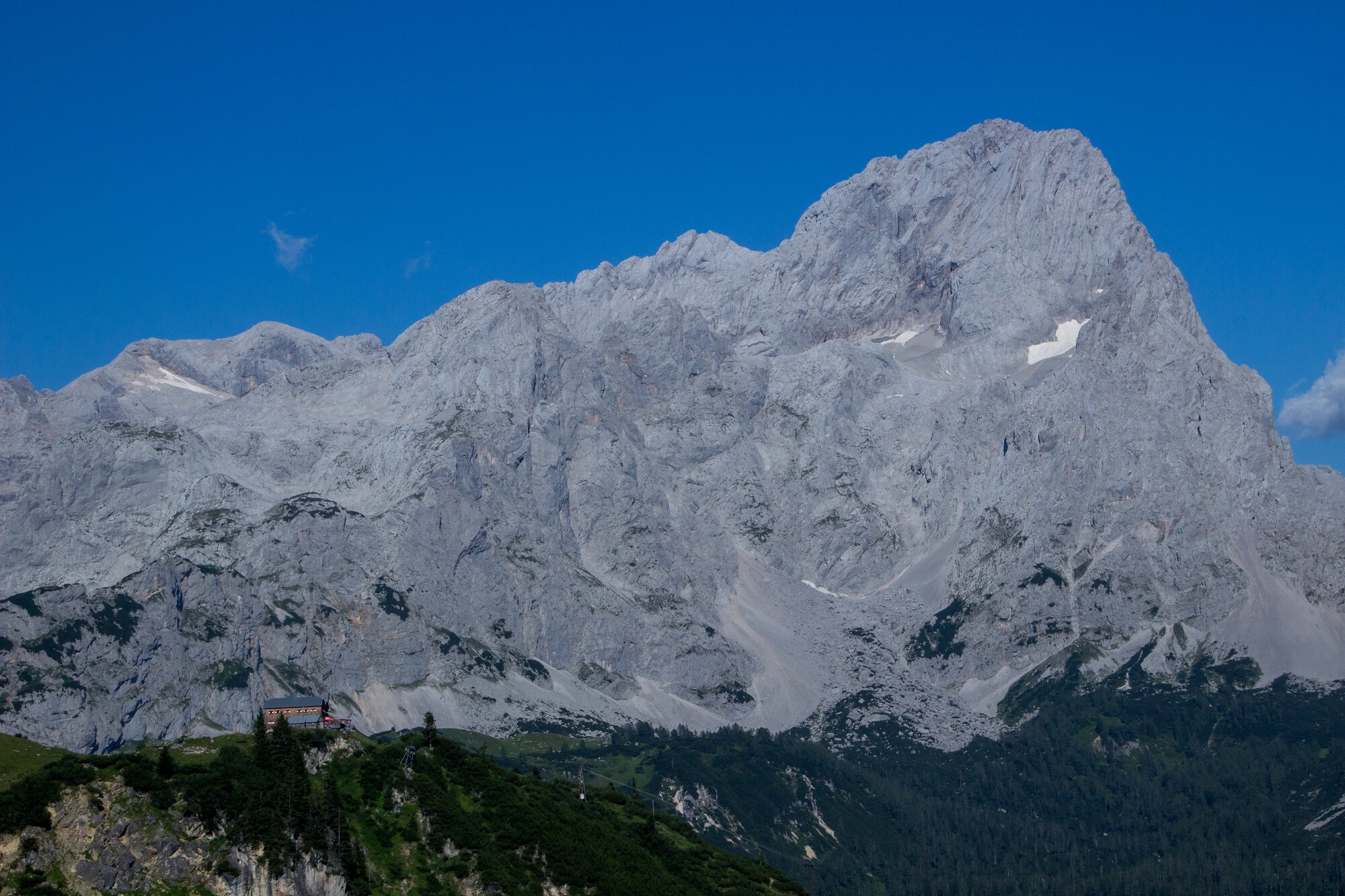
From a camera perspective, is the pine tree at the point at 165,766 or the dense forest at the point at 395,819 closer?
the dense forest at the point at 395,819

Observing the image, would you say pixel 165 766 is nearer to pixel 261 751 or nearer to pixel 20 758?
pixel 20 758

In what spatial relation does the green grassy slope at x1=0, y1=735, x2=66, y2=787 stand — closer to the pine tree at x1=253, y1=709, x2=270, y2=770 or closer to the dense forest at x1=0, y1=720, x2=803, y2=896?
the dense forest at x1=0, y1=720, x2=803, y2=896

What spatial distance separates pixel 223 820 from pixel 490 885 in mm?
28591

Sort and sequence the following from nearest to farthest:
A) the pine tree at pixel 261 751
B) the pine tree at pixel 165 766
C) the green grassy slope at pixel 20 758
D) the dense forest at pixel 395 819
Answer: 1. the green grassy slope at pixel 20 758
2. the dense forest at pixel 395 819
3. the pine tree at pixel 165 766
4. the pine tree at pixel 261 751

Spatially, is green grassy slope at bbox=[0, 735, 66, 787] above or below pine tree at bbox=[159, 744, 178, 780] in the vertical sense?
above

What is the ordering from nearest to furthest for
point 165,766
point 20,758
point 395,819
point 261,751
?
point 20,758
point 165,766
point 261,751
point 395,819

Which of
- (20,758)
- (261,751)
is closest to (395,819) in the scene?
(261,751)

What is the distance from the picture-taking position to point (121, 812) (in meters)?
126

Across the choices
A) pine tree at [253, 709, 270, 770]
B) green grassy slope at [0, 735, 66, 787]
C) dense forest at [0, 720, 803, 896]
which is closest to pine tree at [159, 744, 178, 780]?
dense forest at [0, 720, 803, 896]

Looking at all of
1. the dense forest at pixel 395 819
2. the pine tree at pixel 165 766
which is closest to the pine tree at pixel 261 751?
the dense forest at pixel 395 819

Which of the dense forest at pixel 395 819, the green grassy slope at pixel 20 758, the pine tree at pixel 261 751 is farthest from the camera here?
the pine tree at pixel 261 751

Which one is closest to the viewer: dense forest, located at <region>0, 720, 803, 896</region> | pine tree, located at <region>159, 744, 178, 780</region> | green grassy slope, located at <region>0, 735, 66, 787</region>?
green grassy slope, located at <region>0, 735, 66, 787</region>

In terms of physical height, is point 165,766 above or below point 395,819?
above

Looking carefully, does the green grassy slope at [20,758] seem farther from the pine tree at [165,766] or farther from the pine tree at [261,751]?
the pine tree at [261,751]
